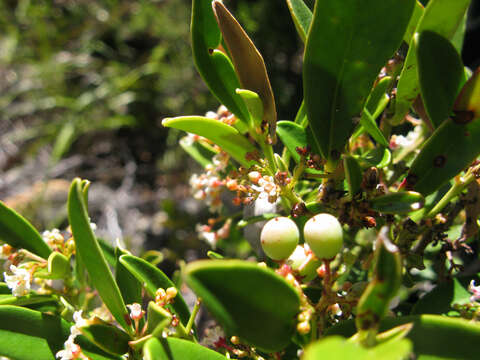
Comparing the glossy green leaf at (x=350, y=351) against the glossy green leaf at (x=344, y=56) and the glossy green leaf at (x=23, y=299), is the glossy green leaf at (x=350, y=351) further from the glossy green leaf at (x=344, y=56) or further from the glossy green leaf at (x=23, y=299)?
the glossy green leaf at (x=23, y=299)

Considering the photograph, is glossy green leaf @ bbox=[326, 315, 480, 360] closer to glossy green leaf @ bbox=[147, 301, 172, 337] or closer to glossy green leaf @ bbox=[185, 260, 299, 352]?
glossy green leaf @ bbox=[185, 260, 299, 352]

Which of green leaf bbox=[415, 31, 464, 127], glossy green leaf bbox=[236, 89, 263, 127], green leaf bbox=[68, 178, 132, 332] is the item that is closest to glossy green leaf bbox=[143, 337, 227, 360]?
green leaf bbox=[68, 178, 132, 332]

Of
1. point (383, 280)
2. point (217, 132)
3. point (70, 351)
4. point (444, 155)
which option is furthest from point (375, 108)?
point (70, 351)

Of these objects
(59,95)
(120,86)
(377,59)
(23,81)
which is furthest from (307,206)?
(23,81)

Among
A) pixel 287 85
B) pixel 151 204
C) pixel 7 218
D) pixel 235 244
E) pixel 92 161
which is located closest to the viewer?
pixel 7 218

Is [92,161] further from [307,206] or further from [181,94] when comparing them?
[307,206]

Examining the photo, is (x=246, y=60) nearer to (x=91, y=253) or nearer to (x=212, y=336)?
(x=91, y=253)
